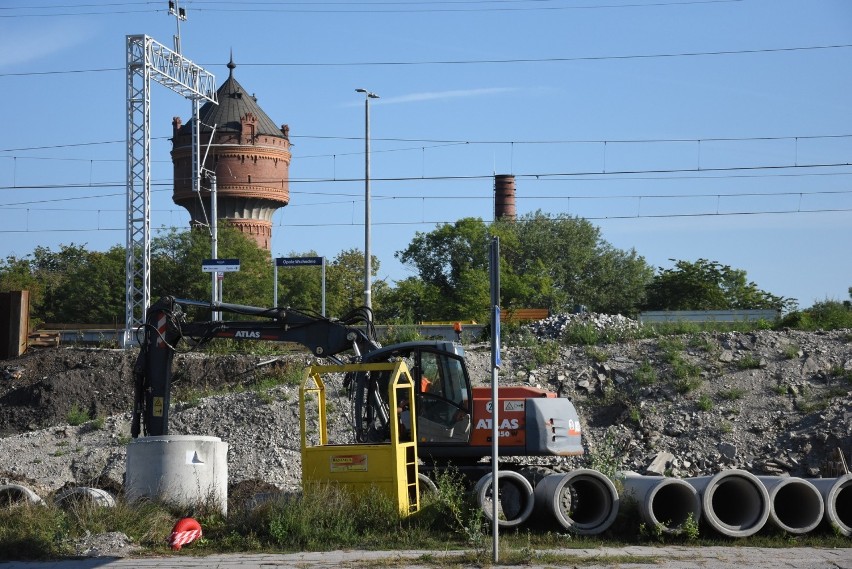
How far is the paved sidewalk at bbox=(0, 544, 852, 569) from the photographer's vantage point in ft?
40.7

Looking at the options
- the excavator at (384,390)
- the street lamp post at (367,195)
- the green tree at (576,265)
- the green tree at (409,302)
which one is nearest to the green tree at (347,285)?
the green tree at (409,302)

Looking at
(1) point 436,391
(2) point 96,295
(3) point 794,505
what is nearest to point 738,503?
(3) point 794,505

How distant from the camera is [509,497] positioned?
50.2ft

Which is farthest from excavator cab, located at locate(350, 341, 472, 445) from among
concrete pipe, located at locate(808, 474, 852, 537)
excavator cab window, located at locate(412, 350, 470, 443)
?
concrete pipe, located at locate(808, 474, 852, 537)

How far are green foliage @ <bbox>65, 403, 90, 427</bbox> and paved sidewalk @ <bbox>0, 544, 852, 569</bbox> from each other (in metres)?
16.3

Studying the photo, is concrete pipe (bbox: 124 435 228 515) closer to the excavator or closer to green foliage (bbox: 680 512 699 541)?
the excavator

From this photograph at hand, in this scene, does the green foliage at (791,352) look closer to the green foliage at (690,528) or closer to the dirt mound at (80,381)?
the dirt mound at (80,381)

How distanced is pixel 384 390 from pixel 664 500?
469 cm

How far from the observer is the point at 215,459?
15945mm

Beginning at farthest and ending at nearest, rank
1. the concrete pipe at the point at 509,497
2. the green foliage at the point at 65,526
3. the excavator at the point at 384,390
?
the excavator at the point at 384,390
the concrete pipe at the point at 509,497
the green foliage at the point at 65,526

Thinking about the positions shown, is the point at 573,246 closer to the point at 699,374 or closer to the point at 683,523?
the point at 699,374

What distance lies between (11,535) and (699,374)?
1886cm

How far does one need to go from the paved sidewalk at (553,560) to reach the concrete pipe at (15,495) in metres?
2.48

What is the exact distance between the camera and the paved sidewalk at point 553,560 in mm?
12406
